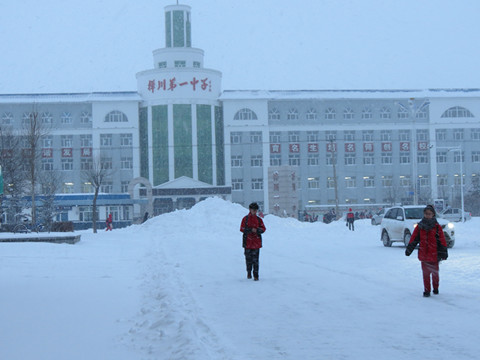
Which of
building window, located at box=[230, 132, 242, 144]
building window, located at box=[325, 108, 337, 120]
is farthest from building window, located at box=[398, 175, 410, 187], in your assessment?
building window, located at box=[230, 132, 242, 144]

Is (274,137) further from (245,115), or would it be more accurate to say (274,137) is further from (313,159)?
(313,159)

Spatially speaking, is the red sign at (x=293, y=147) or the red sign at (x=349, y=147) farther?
the red sign at (x=349, y=147)

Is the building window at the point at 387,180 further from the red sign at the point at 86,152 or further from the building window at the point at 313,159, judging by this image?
the red sign at the point at 86,152

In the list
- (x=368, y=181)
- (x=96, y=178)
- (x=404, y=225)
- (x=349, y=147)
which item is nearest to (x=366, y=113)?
(x=349, y=147)

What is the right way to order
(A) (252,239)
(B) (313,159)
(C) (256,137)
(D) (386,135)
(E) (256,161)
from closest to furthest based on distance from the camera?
(A) (252,239) → (C) (256,137) → (E) (256,161) → (B) (313,159) → (D) (386,135)

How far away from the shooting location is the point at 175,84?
83625 mm

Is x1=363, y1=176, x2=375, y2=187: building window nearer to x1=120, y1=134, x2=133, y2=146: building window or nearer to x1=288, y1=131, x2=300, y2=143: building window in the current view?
x1=288, y1=131, x2=300, y2=143: building window

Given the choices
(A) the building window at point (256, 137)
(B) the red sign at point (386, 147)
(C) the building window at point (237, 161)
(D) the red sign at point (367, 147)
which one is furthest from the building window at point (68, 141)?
(B) the red sign at point (386, 147)

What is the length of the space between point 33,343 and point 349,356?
3.42m

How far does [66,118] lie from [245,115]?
74.0 ft

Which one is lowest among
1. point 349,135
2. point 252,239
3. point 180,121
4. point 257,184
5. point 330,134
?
point 252,239

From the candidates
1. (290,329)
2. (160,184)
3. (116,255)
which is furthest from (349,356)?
(160,184)

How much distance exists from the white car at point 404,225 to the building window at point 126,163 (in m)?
62.0

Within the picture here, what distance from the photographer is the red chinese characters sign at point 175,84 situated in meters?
83.7
